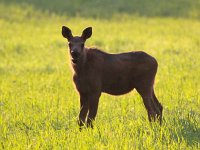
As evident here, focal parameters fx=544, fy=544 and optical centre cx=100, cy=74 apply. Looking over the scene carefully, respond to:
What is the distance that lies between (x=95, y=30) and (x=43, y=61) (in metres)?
10.4

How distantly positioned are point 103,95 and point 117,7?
2436 cm

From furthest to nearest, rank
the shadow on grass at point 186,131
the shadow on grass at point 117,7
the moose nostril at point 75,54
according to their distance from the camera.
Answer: the shadow on grass at point 117,7
the moose nostril at point 75,54
the shadow on grass at point 186,131

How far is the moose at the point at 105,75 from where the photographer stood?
8547 millimetres

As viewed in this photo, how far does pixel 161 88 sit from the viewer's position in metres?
12.0

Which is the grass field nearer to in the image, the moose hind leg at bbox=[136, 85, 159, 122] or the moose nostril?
the moose hind leg at bbox=[136, 85, 159, 122]

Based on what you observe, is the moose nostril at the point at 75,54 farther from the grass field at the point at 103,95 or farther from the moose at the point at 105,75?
the grass field at the point at 103,95

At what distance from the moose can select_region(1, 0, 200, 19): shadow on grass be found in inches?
978

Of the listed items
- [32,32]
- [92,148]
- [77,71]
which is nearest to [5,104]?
[77,71]

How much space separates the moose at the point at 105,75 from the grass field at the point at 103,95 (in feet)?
0.95

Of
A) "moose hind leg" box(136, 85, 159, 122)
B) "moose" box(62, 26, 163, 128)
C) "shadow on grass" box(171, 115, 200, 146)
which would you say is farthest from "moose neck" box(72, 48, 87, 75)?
"shadow on grass" box(171, 115, 200, 146)

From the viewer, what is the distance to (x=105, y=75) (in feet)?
29.1

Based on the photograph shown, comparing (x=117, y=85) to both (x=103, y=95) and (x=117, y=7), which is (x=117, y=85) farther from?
(x=117, y=7)

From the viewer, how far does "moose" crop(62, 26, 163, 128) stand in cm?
855

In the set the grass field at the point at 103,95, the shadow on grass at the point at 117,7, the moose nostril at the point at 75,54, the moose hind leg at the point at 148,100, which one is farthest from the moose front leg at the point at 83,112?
the shadow on grass at the point at 117,7
